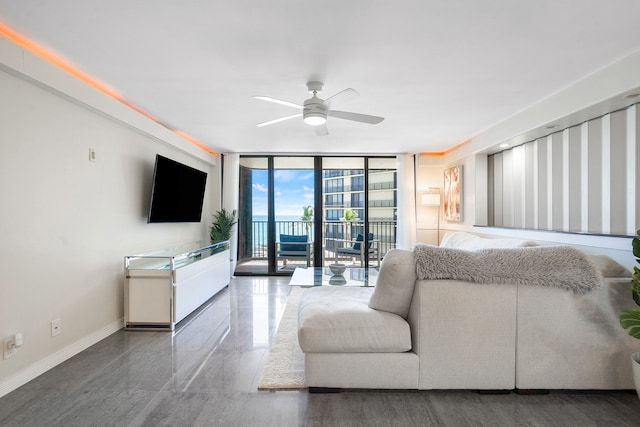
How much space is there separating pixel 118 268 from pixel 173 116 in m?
1.78

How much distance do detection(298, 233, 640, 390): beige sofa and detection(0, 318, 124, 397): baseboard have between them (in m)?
1.89

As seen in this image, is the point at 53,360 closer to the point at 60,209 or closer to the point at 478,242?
the point at 60,209

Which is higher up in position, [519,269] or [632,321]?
[519,269]

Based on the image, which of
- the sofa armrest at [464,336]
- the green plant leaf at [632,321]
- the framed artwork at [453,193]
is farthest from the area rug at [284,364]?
the framed artwork at [453,193]

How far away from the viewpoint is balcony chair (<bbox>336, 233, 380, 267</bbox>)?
5984mm

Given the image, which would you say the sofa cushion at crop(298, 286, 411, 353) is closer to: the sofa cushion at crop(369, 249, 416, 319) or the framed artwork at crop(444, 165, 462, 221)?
the sofa cushion at crop(369, 249, 416, 319)

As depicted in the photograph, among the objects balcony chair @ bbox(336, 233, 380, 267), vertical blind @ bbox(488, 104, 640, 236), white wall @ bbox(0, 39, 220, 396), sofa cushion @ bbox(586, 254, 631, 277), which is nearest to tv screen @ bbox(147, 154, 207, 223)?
white wall @ bbox(0, 39, 220, 396)

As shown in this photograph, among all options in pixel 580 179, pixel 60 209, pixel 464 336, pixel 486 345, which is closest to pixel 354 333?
pixel 464 336

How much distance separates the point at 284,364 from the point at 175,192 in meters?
2.64

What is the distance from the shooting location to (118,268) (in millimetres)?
3201

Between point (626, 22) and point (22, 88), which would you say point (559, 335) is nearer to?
point (626, 22)

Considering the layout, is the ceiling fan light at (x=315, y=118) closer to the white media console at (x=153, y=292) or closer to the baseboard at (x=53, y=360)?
the white media console at (x=153, y=292)

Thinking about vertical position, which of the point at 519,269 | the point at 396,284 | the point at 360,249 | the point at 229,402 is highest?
the point at 519,269

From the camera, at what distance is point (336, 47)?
7.18ft
